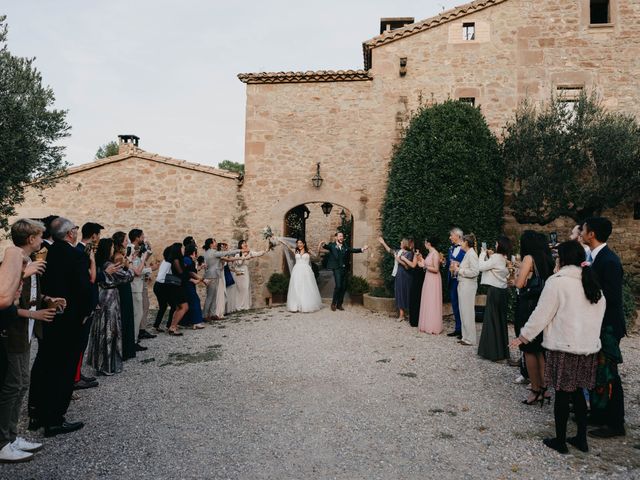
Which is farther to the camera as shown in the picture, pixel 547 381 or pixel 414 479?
pixel 547 381

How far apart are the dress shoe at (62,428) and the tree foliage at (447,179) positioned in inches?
316

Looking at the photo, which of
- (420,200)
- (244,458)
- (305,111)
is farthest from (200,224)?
(244,458)

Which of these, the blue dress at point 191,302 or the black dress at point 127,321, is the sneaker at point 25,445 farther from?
the blue dress at point 191,302

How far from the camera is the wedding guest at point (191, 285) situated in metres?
8.16

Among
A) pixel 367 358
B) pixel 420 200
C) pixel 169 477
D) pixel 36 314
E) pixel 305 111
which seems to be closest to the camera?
pixel 169 477

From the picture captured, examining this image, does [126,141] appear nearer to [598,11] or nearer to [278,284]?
[278,284]

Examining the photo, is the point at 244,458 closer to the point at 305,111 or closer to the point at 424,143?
the point at 424,143

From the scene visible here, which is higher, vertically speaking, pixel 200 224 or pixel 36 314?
pixel 200 224

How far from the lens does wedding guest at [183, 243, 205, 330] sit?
8156mm

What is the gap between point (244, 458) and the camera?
3.44m

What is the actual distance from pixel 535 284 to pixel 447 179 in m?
6.09

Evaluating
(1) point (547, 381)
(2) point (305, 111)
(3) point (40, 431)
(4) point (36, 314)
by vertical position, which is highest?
(2) point (305, 111)

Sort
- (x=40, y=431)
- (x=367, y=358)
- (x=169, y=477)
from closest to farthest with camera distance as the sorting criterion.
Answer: (x=169, y=477)
(x=40, y=431)
(x=367, y=358)

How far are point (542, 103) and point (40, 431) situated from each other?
12857 millimetres
